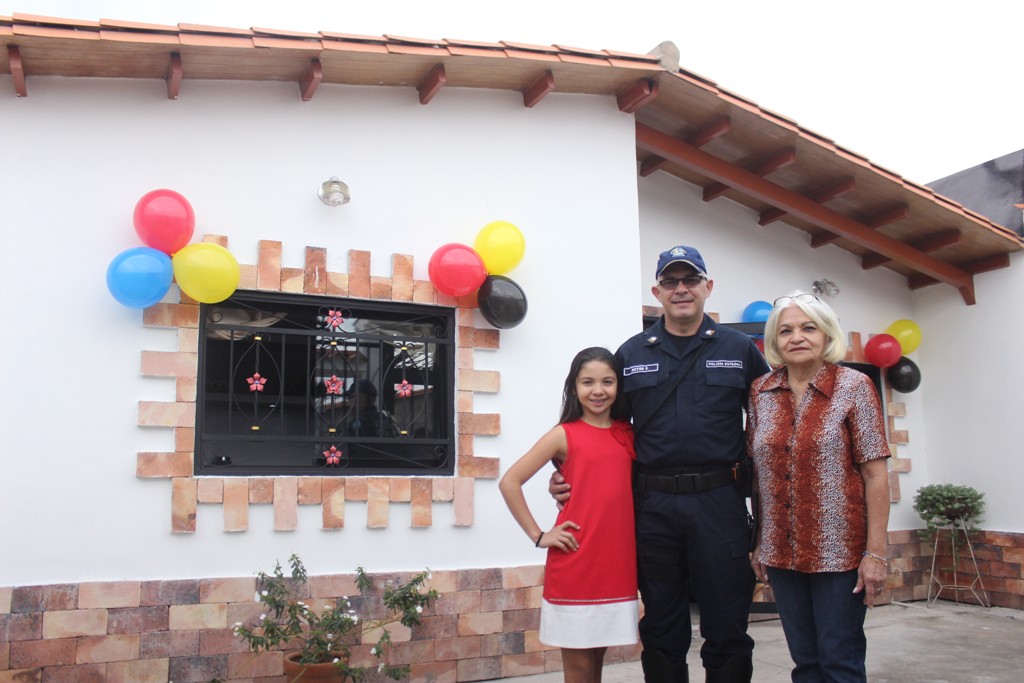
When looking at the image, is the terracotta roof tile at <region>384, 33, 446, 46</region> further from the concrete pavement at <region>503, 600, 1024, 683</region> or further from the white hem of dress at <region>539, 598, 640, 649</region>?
the concrete pavement at <region>503, 600, 1024, 683</region>

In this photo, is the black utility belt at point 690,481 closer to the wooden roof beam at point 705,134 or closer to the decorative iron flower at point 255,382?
the decorative iron flower at point 255,382

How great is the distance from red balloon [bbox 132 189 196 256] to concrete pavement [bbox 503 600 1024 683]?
292 cm

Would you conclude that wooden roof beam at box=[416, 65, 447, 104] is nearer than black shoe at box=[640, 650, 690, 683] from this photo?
No

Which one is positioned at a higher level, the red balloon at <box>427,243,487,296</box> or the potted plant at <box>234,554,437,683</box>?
the red balloon at <box>427,243,487,296</box>

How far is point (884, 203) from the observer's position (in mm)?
6855

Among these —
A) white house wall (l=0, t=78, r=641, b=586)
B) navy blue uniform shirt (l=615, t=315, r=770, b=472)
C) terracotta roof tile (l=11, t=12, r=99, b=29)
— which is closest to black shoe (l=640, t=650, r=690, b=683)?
navy blue uniform shirt (l=615, t=315, r=770, b=472)

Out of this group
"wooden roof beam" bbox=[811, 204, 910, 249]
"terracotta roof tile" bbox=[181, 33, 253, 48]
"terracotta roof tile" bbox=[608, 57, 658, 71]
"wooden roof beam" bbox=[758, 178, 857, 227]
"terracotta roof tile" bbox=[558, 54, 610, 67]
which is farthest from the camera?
"wooden roof beam" bbox=[811, 204, 910, 249]

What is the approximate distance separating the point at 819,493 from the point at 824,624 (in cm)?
41

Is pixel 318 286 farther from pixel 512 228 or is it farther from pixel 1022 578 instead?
pixel 1022 578

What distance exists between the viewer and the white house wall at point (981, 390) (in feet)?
23.1

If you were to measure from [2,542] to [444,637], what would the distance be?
2.22m

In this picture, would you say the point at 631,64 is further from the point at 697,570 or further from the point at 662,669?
the point at 662,669

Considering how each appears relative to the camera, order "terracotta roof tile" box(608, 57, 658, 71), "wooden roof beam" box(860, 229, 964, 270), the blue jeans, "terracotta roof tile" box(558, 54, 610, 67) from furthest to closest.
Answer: "wooden roof beam" box(860, 229, 964, 270), "terracotta roof tile" box(608, 57, 658, 71), "terracotta roof tile" box(558, 54, 610, 67), the blue jeans

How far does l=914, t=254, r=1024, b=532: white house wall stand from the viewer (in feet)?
23.1
